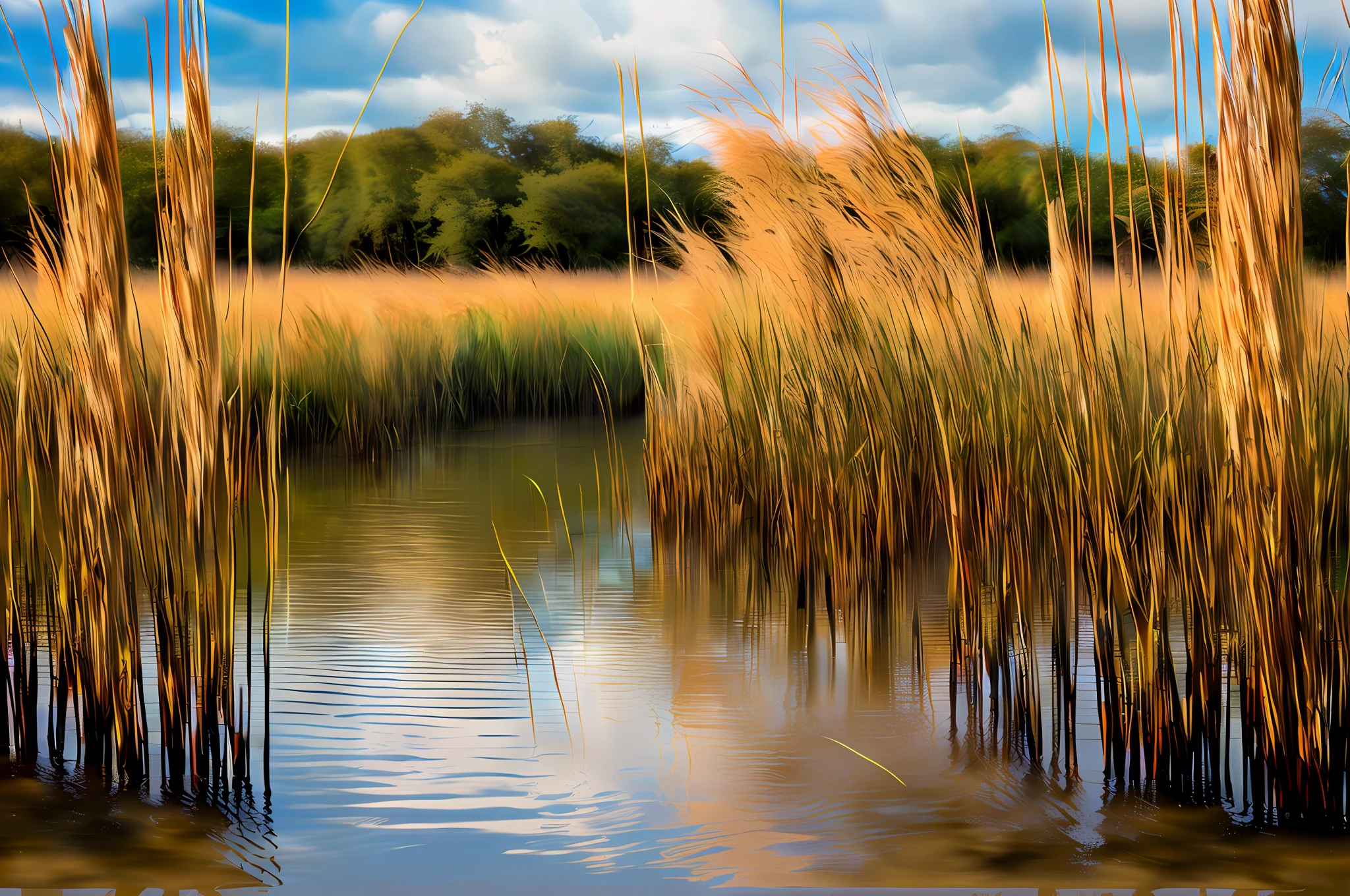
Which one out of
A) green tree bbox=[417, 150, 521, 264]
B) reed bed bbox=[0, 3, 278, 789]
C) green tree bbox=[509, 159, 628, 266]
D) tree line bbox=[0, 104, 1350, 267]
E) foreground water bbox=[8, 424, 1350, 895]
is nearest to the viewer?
foreground water bbox=[8, 424, 1350, 895]

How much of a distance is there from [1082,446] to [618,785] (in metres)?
0.98

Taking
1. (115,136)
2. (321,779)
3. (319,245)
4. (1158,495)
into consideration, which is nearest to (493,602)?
(321,779)

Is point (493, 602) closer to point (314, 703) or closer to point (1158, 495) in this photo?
point (314, 703)

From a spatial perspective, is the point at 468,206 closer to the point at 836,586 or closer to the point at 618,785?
the point at 836,586

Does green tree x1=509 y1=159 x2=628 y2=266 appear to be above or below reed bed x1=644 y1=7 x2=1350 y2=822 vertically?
above

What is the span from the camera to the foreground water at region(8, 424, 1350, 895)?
150 centimetres

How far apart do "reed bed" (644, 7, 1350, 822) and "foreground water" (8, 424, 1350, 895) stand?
12cm

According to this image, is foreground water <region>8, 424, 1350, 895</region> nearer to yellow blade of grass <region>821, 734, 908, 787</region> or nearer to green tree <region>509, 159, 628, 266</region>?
yellow blade of grass <region>821, 734, 908, 787</region>

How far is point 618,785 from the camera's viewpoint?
178cm

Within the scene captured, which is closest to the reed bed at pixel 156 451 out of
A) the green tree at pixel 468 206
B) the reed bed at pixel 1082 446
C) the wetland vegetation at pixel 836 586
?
the wetland vegetation at pixel 836 586

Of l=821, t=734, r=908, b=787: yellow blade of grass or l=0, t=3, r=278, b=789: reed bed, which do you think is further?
l=821, t=734, r=908, b=787: yellow blade of grass

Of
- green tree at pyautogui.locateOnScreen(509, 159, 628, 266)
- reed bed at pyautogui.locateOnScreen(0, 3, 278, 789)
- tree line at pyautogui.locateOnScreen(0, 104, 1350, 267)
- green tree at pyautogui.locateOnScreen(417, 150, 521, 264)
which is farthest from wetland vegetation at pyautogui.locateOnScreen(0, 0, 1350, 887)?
green tree at pyautogui.locateOnScreen(417, 150, 521, 264)

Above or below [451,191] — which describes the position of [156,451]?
below

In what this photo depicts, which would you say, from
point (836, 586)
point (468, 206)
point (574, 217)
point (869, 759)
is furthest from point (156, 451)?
point (468, 206)
